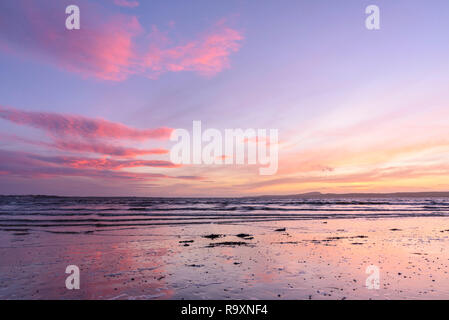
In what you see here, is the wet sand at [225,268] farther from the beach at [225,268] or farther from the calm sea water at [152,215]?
the calm sea water at [152,215]

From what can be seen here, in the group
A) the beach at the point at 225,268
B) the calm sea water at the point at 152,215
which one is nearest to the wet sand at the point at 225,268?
the beach at the point at 225,268

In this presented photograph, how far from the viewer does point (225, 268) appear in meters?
12.3

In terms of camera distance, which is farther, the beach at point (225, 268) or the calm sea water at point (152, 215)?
the calm sea water at point (152, 215)

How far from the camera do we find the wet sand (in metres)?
9.35

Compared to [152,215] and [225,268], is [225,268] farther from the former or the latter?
[152,215]

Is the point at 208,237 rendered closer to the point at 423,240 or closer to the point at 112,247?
the point at 112,247

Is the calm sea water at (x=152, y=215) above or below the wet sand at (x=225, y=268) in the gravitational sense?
below

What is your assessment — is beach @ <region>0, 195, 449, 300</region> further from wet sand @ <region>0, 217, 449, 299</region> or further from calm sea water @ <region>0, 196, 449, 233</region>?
calm sea water @ <region>0, 196, 449, 233</region>

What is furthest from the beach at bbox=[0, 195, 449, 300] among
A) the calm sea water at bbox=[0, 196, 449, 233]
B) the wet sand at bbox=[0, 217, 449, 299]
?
the calm sea water at bbox=[0, 196, 449, 233]

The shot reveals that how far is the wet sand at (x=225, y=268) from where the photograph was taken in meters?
9.35

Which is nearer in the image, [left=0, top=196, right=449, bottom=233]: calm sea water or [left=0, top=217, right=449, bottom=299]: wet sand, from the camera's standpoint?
[left=0, top=217, right=449, bottom=299]: wet sand

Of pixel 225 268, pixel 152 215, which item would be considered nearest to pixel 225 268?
pixel 225 268
